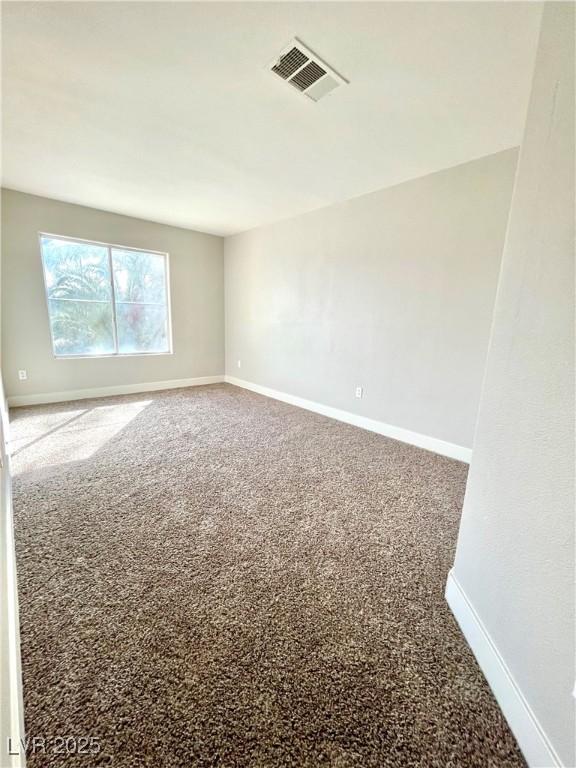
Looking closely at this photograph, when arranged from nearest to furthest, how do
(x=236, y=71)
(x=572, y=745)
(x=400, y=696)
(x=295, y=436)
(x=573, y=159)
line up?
(x=572, y=745) → (x=573, y=159) → (x=400, y=696) → (x=236, y=71) → (x=295, y=436)

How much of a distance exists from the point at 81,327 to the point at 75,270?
0.74 m

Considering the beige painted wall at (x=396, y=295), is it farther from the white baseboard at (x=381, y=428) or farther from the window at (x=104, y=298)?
the window at (x=104, y=298)

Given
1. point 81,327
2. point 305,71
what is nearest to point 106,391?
point 81,327

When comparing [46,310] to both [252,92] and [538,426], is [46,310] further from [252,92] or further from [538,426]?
[538,426]

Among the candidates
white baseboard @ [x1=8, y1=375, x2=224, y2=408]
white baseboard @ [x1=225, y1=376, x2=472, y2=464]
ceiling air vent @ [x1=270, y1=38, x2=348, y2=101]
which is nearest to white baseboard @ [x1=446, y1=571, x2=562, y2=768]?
white baseboard @ [x1=225, y1=376, x2=472, y2=464]

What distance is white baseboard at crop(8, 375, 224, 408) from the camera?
3753mm

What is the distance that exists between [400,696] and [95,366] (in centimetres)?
468

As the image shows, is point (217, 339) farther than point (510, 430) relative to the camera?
Yes

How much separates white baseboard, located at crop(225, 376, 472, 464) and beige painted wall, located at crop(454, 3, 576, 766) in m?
1.73

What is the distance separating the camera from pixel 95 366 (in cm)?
424

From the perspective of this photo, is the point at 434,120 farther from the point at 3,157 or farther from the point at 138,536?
the point at 3,157

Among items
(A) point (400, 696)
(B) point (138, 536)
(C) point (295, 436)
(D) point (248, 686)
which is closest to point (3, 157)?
(B) point (138, 536)

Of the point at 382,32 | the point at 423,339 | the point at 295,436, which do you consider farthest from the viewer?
the point at 295,436

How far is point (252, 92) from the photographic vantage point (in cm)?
175
